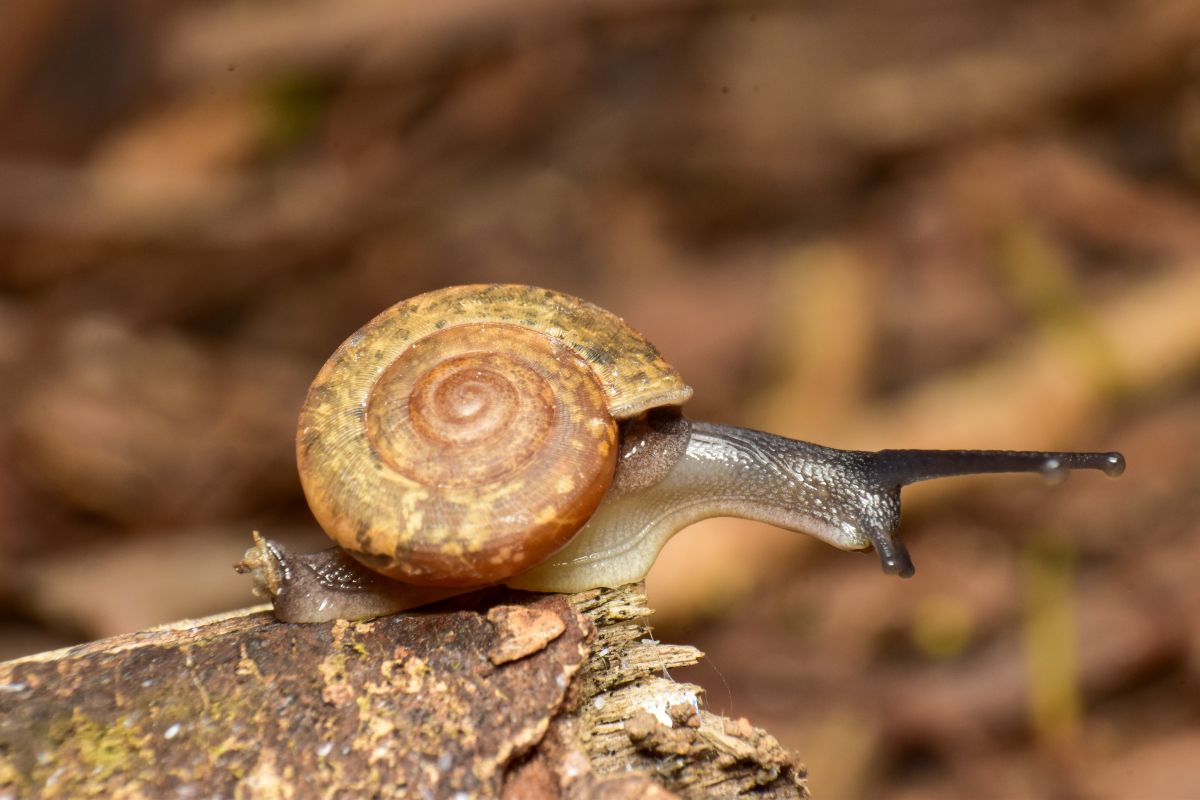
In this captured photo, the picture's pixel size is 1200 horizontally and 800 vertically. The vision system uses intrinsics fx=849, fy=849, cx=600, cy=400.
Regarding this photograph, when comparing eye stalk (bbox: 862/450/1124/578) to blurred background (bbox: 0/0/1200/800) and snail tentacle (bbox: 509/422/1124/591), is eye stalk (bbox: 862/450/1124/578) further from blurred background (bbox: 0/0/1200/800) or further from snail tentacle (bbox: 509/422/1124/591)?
blurred background (bbox: 0/0/1200/800)

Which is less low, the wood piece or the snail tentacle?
the snail tentacle

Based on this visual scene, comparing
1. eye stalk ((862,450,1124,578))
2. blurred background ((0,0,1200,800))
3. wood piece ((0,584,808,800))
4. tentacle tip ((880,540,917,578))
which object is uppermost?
blurred background ((0,0,1200,800))

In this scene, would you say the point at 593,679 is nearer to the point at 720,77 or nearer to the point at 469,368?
the point at 469,368

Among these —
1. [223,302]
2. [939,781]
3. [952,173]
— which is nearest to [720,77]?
[952,173]

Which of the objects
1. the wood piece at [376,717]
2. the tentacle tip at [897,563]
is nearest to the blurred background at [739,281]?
the tentacle tip at [897,563]

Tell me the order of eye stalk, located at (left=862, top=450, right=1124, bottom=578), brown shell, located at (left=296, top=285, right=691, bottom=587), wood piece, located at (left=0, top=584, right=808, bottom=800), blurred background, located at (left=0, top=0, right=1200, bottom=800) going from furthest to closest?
1. blurred background, located at (left=0, top=0, right=1200, bottom=800)
2. eye stalk, located at (left=862, top=450, right=1124, bottom=578)
3. brown shell, located at (left=296, top=285, right=691, bottom=587)
4. wood piece, located at (left=0, top=584, right=808, bottom=800)

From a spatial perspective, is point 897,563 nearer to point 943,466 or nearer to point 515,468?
point 943,466

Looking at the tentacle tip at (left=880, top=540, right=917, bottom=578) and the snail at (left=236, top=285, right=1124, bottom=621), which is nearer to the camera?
the snail at (left=236, top=285, right=1124, bottom=621)

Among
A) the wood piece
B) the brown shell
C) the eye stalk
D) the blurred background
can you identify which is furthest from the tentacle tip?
the blurred background
